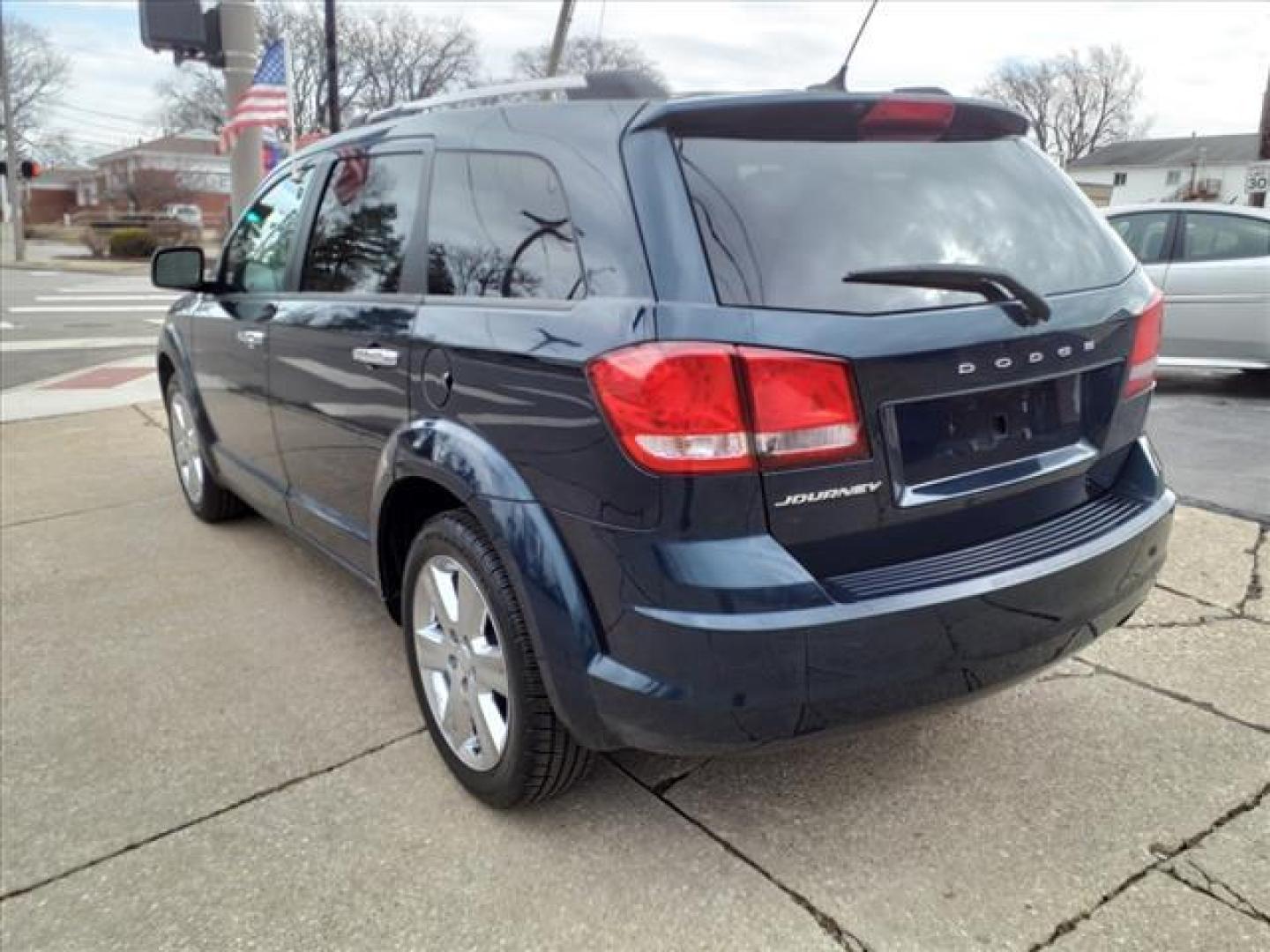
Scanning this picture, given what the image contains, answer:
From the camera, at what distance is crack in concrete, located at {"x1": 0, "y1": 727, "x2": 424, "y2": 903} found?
2311 mm

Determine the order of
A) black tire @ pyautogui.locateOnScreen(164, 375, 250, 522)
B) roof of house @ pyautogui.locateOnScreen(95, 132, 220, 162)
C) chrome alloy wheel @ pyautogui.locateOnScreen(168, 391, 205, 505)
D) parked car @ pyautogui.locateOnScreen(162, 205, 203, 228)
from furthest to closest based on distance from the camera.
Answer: roof of house @ pyautogui.locateOnScreen(95, 132, 220, 162) < parked car @ pyautogui.locateOnScreen(162, 205, 203, 228) < chrome alloy wheel @ pyautogui.locateOnScreen(168, 391, 205, 505) < black tire @ pyautogui.locateOnScreen(164, 375, 250, 522)

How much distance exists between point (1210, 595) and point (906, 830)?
2166 millimetres

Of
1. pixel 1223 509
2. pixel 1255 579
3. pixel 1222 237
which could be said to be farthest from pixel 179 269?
pixel 1222 237

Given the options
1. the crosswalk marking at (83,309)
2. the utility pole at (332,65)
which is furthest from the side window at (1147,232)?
the crosswalk marking at (83,309)

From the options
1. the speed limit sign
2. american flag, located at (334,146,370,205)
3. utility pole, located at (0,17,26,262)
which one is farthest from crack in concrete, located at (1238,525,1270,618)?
utility pole, located at (0,17,26,262)

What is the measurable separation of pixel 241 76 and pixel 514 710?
7.64 metres

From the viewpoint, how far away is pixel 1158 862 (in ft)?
7.45

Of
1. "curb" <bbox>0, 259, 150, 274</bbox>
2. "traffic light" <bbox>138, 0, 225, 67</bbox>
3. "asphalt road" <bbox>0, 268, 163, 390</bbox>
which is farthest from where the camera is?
"curb" <bbox>0, 259, 150, 274</bbox>

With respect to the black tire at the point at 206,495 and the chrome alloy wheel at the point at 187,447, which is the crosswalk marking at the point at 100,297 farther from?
the black tire at the point at 206,495

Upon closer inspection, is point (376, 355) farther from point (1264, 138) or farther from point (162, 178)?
point (162, 178)

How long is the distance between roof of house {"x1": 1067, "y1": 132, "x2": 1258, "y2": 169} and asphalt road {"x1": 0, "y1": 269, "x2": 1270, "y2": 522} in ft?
226

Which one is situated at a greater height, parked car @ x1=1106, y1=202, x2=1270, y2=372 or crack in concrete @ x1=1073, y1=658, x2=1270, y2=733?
parked car @ x1=1106, y1=202, x2=1270, y2=372

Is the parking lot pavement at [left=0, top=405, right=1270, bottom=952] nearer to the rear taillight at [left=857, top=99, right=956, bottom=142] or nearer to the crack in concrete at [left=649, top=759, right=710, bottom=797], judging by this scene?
the crack in concrete at [left=649, top=759, right=710, bottom=797]

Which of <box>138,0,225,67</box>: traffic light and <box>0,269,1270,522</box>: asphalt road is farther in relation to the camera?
<box>138,0,225,67</box>: traffic light
